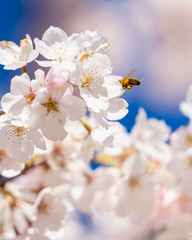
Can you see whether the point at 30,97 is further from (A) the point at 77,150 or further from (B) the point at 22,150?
(A) the point at 77,150

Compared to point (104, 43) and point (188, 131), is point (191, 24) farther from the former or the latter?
point (104, 43)

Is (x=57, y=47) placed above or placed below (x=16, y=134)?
above

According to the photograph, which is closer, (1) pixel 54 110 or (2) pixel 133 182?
(1) pixel 54 110

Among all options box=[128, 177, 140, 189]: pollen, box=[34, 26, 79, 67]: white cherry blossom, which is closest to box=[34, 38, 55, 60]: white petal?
box=[34, 26, 79, 67]: white cherry blossom

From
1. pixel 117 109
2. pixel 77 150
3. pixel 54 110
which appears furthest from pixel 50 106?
pixel 77 150

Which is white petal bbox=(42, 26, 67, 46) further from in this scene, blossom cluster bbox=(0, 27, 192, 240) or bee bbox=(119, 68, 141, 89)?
bee bbox=(119, 68, 141, 89)

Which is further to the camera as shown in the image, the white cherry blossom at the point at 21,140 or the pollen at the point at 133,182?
the pollen at the point at 133,182

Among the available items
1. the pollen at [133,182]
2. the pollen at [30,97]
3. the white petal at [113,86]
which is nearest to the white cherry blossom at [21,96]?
the pollen at [30,97]

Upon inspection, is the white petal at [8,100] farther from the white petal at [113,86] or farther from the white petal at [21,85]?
the white petal at [113,86]
